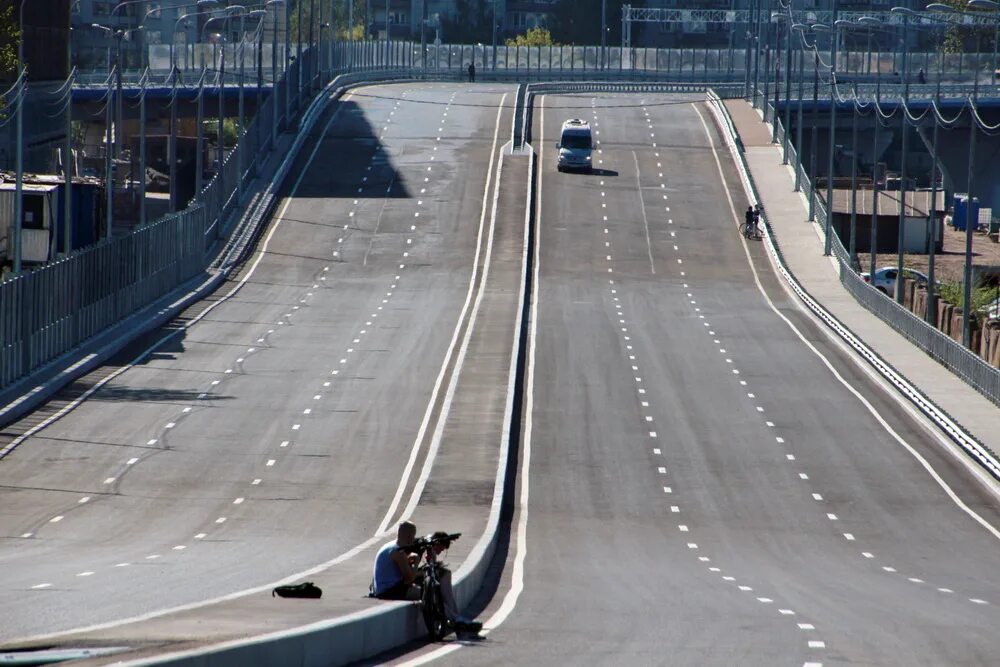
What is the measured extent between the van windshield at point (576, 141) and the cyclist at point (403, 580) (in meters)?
76.5

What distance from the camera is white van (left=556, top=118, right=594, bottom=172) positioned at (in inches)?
3688

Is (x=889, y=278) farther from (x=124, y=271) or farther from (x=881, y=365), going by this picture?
(x=124, y=271)

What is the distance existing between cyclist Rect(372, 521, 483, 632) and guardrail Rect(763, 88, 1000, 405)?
30.0m

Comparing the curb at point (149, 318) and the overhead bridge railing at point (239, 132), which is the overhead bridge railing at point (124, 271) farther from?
the curb at point (149, 318)

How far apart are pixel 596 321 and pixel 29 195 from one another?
1999 centimetres

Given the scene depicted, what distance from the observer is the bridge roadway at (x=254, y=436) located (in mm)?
24234

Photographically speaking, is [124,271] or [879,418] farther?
[124,271]

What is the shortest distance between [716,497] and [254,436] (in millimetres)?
10399

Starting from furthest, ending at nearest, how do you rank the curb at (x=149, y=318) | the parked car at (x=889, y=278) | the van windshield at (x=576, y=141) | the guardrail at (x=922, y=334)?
the van windshield at (x=576, y=141), the parked car at (x=889, y=278), the guardrail at (x=922, y=334), the curb at (x=149, y=318)

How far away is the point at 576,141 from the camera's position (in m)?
94.6

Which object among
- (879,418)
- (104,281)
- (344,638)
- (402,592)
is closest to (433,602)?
(402,592)

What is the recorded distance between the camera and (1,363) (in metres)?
39.4

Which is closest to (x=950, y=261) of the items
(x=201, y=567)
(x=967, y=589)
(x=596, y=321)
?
(x=596, y=321)

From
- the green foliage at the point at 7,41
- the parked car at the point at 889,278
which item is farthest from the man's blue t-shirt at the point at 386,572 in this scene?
the parked car at the point at 889,278
